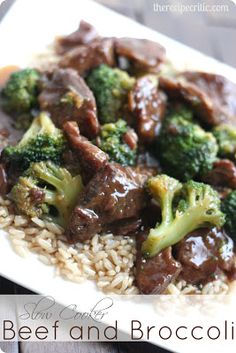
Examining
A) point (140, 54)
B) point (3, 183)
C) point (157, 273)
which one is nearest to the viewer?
point (157, 273)

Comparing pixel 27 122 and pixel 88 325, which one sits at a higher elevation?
pixel 27 122

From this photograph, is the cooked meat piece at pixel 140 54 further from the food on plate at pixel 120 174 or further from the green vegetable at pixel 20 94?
the green vegetable at pixel 20 94

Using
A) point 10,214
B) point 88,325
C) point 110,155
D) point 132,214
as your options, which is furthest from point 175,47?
point 88,325

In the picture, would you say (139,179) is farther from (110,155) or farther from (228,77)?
(228,77)

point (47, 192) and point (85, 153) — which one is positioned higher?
point (85, 153)

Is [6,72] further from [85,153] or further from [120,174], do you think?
[120,174]

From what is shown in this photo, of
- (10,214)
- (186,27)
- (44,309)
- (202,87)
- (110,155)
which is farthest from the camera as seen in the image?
(186,27)

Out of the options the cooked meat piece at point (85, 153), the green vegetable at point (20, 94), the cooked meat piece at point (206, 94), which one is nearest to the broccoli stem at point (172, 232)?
the cooked meat piece at point (85, 153)

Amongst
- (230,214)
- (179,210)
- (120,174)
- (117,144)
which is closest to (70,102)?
(117,144)
